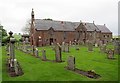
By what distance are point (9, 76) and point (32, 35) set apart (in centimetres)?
5136

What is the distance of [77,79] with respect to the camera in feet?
49.6

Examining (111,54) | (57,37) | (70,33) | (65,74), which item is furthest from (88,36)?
(65,74)

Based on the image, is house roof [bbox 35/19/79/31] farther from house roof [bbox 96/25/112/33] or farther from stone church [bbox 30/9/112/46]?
house roof [bbox 96/25/112/33]

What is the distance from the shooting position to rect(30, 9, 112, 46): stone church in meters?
66.4

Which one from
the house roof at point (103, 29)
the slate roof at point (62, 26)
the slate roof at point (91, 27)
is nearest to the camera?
the slate roof at point (62, 26)

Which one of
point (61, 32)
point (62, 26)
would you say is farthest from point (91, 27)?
point (61, 32)

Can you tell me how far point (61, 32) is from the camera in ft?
236

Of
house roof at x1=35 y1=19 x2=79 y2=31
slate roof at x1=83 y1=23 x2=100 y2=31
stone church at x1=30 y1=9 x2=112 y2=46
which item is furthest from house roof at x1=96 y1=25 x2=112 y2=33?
house roof at x1=35 y1=19 x2=79 y2=31

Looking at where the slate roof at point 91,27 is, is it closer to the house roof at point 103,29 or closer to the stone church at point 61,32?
the stone church at point 61,32

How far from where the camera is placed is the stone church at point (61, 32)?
6644cm

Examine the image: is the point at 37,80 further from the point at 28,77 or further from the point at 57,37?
the point at 57,37

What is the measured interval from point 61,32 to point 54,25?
3499mm

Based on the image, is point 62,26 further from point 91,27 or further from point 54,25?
point 91,27

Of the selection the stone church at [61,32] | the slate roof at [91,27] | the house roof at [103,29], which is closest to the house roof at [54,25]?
the stone church at [61,32]
